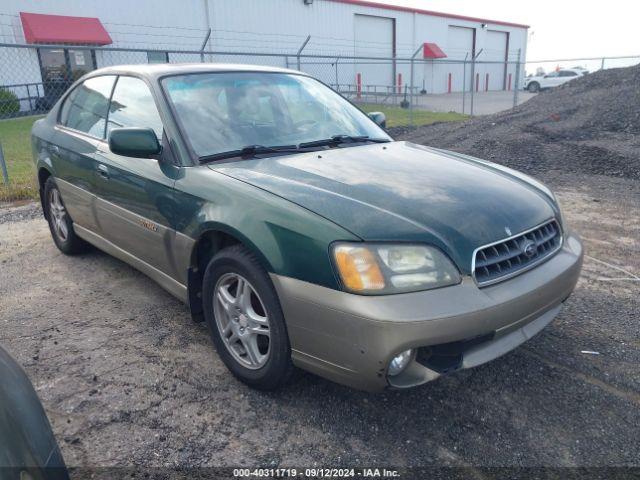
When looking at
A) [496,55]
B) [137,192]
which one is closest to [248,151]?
[137,192]

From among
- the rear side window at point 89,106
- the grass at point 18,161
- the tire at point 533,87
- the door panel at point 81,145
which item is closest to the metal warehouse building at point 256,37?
the grass at point 18,161

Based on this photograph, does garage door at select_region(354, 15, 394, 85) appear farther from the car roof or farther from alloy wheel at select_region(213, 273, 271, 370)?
alloy wheel at select_region(213, 273, 271, 370)

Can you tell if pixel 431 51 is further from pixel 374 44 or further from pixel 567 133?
pixel 567 133

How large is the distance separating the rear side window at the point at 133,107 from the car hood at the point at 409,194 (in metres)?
0.74

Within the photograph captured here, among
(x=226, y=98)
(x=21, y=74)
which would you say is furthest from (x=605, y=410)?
(x=21, y=74)

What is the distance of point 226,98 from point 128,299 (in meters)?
1.71

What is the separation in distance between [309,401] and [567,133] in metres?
9.34

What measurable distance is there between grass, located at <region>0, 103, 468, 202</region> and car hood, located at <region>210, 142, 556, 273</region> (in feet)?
19.3

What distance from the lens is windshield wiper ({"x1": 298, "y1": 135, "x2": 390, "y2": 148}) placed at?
11.3 feet

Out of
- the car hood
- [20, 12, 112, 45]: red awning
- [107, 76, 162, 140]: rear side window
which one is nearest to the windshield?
[107, 76, 162, 140]: rear side window

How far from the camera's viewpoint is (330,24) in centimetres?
2983

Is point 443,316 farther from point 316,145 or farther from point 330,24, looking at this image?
point 330,24

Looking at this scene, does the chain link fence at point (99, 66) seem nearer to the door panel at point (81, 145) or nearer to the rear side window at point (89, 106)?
the rear side window at point (89, 106)

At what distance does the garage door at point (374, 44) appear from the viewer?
3194cm
